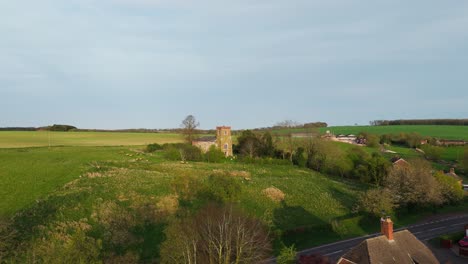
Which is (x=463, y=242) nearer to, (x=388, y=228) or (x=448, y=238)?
(x=448, y=238)

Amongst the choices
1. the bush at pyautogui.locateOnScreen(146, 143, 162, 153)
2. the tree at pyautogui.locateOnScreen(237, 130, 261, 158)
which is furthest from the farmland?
the tree at pyautogui.locateOnScreen(237, 130, 261, 158)

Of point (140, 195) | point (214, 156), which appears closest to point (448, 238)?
point (140, 195)

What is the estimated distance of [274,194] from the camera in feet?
176

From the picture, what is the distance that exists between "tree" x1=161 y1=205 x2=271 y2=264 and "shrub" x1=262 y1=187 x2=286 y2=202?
1778 centimetres

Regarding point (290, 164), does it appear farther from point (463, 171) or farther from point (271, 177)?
point (463, 171)

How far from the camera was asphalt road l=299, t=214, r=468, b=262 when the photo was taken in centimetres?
3619

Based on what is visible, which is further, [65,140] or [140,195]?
[65,140]

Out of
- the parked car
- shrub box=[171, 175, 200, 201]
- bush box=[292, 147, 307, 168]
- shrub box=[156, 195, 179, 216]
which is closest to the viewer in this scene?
the parked car

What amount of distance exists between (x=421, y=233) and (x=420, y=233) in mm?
112

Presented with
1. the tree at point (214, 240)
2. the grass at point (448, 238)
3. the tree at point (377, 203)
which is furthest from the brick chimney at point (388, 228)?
the tree at point (377, 203)

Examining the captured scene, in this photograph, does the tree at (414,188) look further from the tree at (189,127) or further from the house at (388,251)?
the tree at (189,127)

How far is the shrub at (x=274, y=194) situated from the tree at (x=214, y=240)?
1778cm

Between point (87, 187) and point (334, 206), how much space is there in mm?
33056

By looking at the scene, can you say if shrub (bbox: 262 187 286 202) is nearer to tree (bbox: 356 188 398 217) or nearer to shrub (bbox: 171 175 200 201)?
shrub (bbox: 171 175 200 201)
